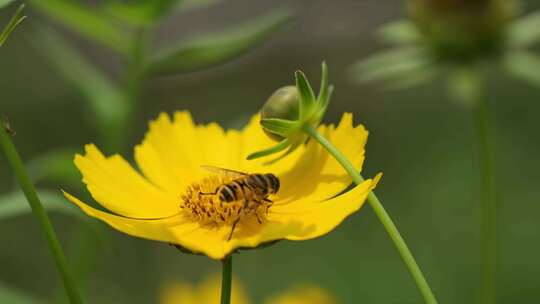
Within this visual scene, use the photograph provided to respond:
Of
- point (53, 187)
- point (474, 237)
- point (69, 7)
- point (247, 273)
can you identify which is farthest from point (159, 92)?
point (69, 7)

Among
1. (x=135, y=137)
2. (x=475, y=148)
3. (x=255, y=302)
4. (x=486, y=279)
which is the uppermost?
(x=135, y=137)

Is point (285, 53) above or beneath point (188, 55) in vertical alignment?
above

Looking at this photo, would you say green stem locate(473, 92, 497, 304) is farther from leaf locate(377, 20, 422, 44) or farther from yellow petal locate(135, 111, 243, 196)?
leaf locate(377, 20, 422, 44)

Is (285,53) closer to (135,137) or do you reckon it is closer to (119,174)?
(135,137)

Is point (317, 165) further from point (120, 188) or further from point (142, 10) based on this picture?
A: point (142, 10)

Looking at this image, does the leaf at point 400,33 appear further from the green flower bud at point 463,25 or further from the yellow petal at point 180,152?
the yellow petal at point 180,152

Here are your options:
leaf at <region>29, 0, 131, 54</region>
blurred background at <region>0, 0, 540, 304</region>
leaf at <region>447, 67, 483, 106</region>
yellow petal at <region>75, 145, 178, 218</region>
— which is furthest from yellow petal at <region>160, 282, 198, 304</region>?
yellow petal at <region>75, 145, 178, 218</region>
